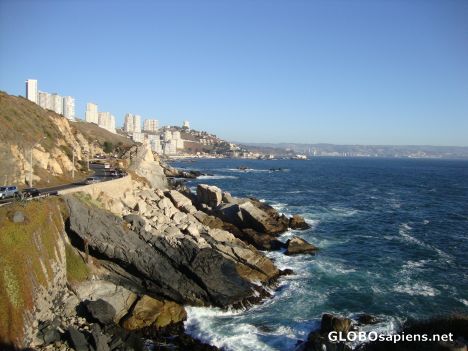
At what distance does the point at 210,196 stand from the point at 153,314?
2613 cm

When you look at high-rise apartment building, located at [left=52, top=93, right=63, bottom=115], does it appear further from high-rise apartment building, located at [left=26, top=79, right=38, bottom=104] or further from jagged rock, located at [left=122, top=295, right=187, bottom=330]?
jagged rock, located at [left=122, top=295, right=187, bottom=330]

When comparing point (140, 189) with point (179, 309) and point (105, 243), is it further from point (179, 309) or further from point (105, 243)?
point (179, 309)

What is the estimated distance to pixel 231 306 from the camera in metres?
26.7

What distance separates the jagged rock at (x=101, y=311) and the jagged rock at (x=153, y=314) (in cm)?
102

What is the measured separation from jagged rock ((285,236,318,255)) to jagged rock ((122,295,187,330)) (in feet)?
50.4

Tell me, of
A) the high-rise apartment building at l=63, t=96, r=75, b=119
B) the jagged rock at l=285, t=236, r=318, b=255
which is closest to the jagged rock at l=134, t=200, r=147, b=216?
the jagged rock at l=285, t=236, r=318, b=255

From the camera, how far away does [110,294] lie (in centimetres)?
2511

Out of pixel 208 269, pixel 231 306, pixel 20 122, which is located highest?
pixel 20 122

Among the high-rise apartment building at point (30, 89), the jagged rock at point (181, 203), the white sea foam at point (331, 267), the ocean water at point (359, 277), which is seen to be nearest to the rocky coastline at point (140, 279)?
the ocean water at point (359, 277)

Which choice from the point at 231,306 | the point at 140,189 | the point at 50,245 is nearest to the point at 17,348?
the point at 50,245

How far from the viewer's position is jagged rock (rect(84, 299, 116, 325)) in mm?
22367

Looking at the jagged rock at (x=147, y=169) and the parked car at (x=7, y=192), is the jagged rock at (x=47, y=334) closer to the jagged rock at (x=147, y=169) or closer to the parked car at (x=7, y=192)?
the parked car at (x=7, y=192)

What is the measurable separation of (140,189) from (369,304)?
A: 2840 centimetres

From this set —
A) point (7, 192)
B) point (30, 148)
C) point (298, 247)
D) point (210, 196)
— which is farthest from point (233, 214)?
point (30, 148)
